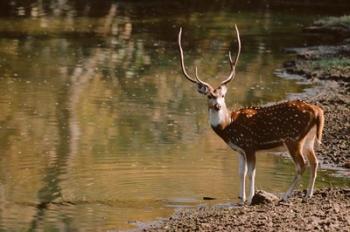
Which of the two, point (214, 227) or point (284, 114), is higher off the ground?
point (284, 114)

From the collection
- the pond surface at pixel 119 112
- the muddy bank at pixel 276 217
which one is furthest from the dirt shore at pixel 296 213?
the pond surface at pixel 119 112

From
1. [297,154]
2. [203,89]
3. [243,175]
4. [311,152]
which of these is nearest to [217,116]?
[203,89]

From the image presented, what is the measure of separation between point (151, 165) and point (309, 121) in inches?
119

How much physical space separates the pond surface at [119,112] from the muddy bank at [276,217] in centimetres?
64

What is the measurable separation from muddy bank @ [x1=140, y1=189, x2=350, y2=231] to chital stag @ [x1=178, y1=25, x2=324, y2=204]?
0.45 metres

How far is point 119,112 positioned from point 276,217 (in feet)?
26.3

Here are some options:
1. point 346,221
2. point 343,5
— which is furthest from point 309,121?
point 343,5

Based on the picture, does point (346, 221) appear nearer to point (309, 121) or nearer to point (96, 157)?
point (309, 121)

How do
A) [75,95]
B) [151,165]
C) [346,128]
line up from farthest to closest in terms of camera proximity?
[75,95], [346,128], [151,165]

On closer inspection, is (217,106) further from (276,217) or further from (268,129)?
(276,217)

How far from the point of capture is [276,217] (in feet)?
31.8

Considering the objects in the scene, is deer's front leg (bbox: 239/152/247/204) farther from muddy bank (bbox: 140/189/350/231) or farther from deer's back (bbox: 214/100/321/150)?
muddy bank (bbox: 140/189/350/231)

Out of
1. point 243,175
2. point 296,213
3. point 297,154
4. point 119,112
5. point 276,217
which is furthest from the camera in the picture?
point 119,112

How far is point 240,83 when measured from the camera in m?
20.9
